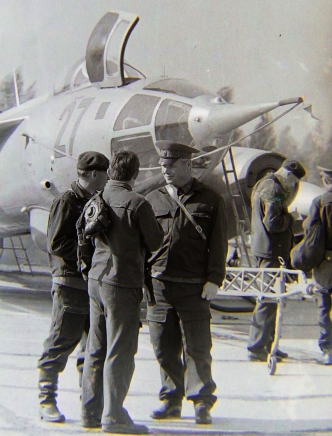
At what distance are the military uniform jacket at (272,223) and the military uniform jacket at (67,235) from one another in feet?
5.57

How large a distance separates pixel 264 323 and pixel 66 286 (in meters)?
1.84

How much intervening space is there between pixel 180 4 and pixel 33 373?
2.97 metres

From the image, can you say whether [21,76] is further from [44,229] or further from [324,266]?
[324,266]

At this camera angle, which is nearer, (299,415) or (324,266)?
(299,415)

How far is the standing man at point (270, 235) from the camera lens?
14.5 feet

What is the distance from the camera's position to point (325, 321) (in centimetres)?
436

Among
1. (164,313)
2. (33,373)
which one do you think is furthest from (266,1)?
(33,373)

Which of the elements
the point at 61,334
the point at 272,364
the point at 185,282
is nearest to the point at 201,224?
the point at 185,282

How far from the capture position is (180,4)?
444 cm

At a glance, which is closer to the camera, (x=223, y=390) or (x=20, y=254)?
(x=223, y=390)

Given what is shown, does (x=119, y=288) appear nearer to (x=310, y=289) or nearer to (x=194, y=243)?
(x=194, y=243)

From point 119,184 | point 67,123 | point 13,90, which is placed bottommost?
point 67,123

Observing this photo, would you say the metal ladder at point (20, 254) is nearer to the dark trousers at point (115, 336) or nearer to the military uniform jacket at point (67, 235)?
the military uniform jacket at point (67, 235)

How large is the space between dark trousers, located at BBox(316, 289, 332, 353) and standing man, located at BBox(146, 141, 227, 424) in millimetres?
1492
